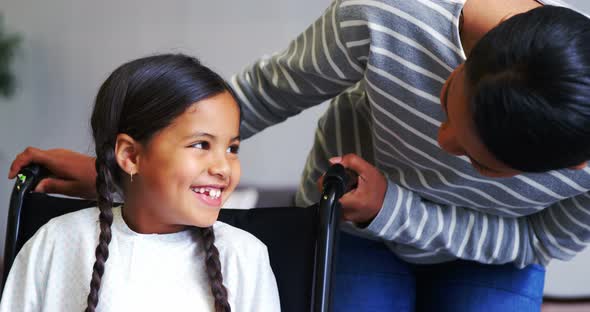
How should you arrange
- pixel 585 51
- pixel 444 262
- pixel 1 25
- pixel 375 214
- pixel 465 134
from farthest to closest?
pixel 1 25
pixel 444 262
pixel 375 214
pixel 465 134
pixel 585 51

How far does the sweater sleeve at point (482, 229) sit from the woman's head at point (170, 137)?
316mm

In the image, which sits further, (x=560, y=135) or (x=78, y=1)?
(x=78, y=1)

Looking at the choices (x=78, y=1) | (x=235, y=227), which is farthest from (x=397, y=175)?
(x=78, y=1)

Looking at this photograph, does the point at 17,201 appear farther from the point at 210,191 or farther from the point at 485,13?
the point at 485,13

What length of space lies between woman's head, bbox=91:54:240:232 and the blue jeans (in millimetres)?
436

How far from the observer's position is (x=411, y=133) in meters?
1.10

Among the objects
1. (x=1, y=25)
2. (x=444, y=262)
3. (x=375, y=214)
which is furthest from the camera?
(x=1, y=25)

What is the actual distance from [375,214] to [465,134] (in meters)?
0.33

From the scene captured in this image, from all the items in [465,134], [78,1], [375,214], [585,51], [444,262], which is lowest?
[444,262]

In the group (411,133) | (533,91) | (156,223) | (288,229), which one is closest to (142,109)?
(156,223)

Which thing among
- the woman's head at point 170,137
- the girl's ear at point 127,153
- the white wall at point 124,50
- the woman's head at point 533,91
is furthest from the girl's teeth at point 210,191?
the white wall at point 124,50

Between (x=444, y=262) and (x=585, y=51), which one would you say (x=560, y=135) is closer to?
(x=585, y=51)

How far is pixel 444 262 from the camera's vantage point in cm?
136

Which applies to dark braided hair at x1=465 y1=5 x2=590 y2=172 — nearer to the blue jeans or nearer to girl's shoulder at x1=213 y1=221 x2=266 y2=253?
girl's shoulder at x1=213 y1=221 x2=266 y2=253
